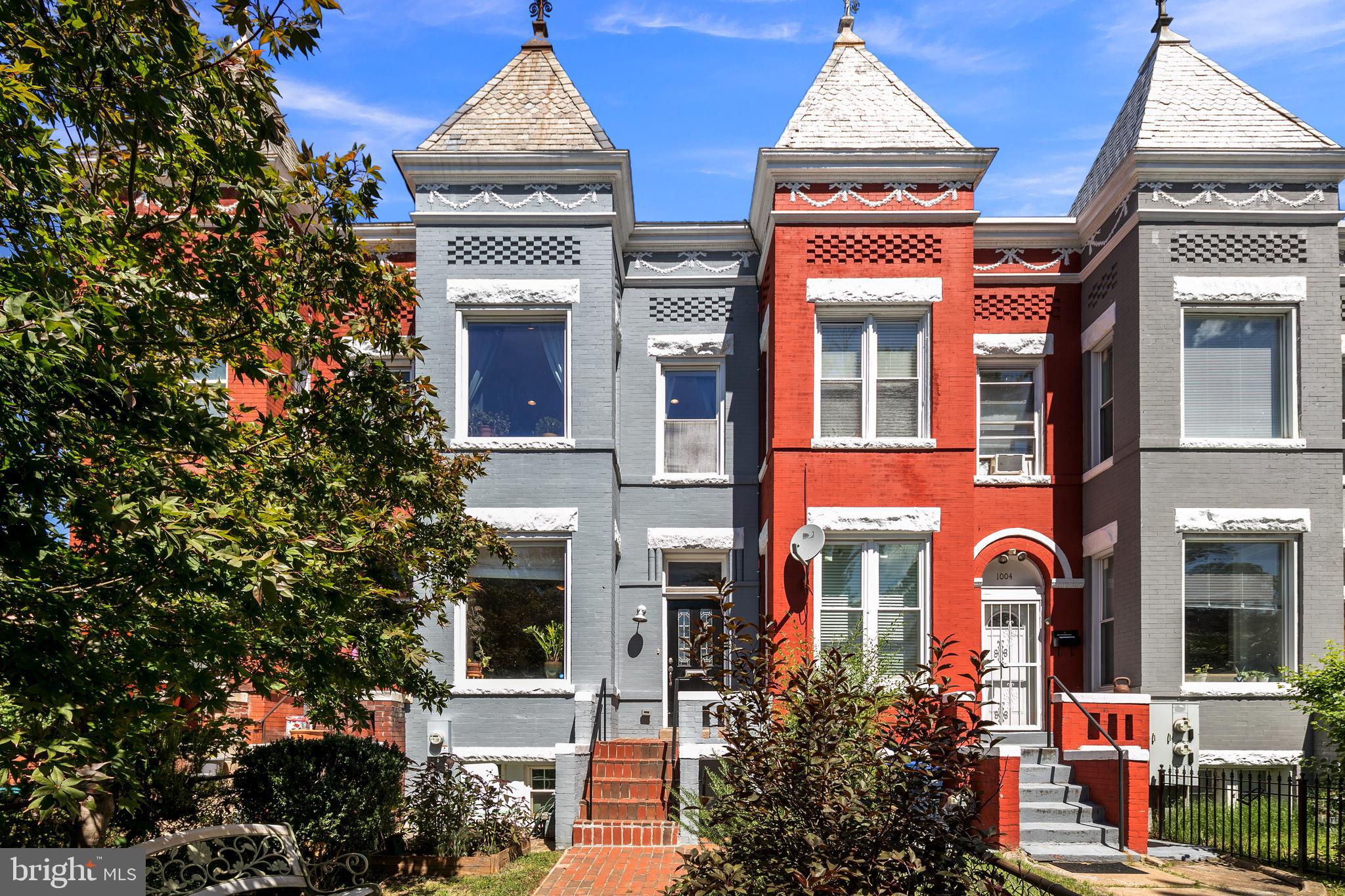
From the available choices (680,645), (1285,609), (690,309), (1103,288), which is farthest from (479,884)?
(1103,288)

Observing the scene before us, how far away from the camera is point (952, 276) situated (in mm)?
15617

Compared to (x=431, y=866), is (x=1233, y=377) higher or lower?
higher

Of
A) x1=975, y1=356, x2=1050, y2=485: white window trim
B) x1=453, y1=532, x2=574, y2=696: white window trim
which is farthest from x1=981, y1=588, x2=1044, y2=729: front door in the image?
x1=453, y1=532, x2=574, y2=696: white window trim

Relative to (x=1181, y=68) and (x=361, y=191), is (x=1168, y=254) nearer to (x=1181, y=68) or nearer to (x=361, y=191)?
(x=1181, y=68)

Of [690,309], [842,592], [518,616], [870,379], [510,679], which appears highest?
[690,309]

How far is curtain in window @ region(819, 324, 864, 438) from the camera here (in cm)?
1572

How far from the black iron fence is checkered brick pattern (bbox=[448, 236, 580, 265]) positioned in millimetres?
10217

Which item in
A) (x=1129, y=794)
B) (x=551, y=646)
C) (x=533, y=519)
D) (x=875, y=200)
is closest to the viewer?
(x=1129, y=794)

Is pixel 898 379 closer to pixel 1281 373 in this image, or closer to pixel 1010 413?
pixel 1010 413

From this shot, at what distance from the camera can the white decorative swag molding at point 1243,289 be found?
50.0 feet

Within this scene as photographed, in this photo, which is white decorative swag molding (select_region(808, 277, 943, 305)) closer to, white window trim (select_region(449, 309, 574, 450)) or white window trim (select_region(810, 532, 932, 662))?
white window trim (select_region(810, 532, 932, 662))

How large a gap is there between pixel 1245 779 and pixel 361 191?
41.4 feet

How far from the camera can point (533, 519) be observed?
15570 mm

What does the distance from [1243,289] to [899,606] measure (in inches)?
248
